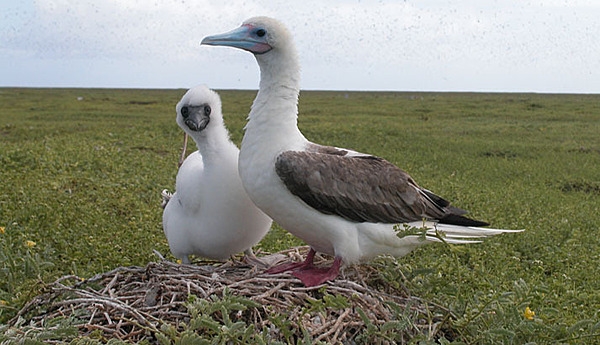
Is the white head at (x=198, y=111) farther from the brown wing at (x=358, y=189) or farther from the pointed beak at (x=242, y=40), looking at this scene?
the brown wing at (x=358, y=189)

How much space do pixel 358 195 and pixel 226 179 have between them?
3.06 feet

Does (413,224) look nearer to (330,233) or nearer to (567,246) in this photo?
(330,233)

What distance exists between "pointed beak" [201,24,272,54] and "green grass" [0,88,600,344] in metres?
1.56

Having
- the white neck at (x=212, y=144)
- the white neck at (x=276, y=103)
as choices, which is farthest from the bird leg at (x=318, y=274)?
the white neck at (x=212, y=144)

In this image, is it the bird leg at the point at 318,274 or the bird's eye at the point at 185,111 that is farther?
the bird's eye at the point at 185,111

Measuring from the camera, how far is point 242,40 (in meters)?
4.27

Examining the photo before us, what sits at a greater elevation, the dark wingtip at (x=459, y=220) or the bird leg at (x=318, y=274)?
the dark wingtip at (x=459, y=220)

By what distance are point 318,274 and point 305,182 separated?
0.58m

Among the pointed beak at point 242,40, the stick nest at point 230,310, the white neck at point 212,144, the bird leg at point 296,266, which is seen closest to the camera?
the stick nest at point 230,310

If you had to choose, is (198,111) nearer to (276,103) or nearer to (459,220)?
(276,103)

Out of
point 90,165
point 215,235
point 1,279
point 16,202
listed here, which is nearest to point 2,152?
point 90,165

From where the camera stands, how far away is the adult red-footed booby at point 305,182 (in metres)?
4.23

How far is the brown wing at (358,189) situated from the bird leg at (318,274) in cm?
32

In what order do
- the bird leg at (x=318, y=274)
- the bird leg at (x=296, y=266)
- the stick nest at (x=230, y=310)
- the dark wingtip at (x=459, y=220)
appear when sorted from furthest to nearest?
the dark wingtip at (x=459, y=220), the bird leg at (x=296, y=266), the bird leg at (x=318, y=274), the stick nest at (x=230, y=310)
